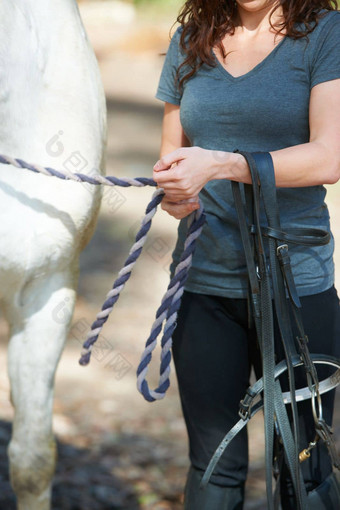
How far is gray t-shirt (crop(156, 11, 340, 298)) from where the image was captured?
145 cm

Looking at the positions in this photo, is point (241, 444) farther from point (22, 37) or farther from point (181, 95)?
point (22, 37)

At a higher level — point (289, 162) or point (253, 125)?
point (253, 125)

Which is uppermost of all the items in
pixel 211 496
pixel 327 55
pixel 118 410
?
pixel 327 55

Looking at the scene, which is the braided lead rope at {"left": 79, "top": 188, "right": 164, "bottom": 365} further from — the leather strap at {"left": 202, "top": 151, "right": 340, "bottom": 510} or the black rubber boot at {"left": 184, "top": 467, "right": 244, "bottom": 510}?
the black rubber boot at {"left": 184, "top": 467, "right": 244, "bottom": 510}

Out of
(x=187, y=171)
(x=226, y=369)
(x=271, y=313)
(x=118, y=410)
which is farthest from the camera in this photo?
(x=118, y=410)

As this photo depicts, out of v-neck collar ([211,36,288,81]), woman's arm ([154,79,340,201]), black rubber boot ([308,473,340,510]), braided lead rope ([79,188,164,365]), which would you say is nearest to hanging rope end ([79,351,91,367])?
braided lead rope ([79,188,164,365])

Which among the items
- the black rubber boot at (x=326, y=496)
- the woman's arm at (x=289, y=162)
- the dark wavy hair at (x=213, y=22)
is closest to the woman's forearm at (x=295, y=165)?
the woman's arm at (x=289, y=162)

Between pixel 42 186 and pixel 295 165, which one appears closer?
pixel 295 165

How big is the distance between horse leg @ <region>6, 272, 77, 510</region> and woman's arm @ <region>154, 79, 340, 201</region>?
1.54ft

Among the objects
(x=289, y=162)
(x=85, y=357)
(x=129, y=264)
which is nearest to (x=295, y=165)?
(x=289, y=162)

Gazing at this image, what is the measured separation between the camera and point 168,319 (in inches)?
60.5

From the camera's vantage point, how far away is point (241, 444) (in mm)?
1734

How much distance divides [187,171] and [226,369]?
1.80 feet

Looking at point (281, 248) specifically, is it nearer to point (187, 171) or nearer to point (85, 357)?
point (187, 171)
